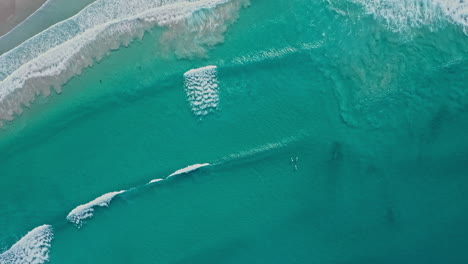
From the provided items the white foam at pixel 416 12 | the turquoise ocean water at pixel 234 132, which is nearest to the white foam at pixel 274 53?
the turquoise ocean water at pixel 234 132

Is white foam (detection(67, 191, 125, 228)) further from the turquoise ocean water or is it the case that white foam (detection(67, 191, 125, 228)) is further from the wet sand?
the wet sand

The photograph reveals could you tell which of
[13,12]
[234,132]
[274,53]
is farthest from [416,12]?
[13,12]

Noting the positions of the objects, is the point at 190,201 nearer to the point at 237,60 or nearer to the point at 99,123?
the point at 99,123

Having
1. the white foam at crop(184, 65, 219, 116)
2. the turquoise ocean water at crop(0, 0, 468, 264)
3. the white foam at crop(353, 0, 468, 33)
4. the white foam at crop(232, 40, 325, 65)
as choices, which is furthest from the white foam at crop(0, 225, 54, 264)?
Answer: the white foam at crop(353, 0, 468, 33)

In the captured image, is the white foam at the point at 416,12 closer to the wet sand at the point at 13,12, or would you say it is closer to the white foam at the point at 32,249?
the wet sand at the point at 13,12

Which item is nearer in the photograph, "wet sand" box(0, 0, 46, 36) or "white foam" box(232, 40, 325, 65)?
"wet sand" box(0, 0, 46, 36)

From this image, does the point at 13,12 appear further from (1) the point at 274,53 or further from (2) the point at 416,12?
(2) the point at 416,12
